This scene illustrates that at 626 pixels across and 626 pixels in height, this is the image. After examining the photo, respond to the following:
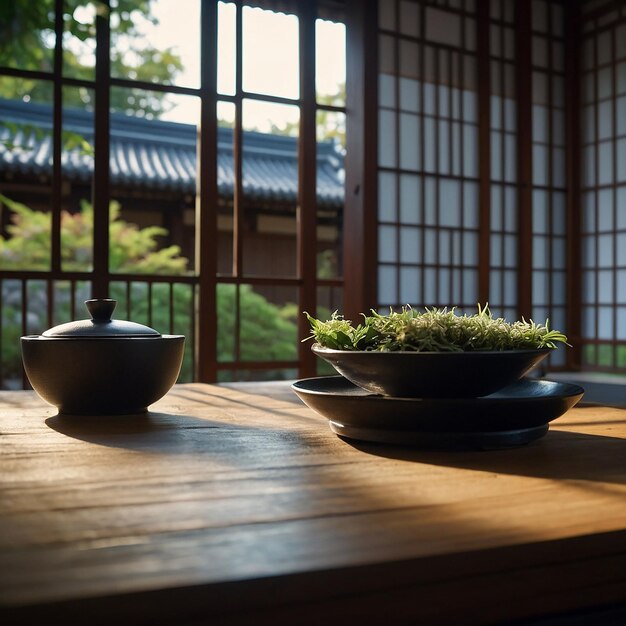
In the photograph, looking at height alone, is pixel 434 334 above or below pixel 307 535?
above

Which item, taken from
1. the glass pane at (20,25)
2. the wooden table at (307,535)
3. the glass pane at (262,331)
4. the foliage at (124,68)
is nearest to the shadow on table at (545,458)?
the wooden table at (307,535)

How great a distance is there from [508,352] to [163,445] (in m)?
0.38

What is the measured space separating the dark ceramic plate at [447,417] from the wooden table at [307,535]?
0.8 inches

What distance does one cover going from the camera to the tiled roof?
268 inches

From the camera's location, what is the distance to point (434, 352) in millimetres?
717

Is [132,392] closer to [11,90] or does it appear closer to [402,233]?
[402,233]

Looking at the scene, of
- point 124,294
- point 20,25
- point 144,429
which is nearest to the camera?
point 144,429

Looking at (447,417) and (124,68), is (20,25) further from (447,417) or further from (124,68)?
(124,68)

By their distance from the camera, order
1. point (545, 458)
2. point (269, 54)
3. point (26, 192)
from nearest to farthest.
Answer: point (545, 458), point (26, 192), point (269, 54)

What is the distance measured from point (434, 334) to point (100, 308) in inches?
19.2

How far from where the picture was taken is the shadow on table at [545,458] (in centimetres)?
63

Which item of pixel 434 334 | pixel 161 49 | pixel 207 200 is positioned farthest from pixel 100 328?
pixel 161 49

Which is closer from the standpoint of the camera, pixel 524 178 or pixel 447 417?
pixel 447 417

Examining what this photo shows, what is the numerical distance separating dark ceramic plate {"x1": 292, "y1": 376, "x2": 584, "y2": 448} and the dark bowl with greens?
0.03m
